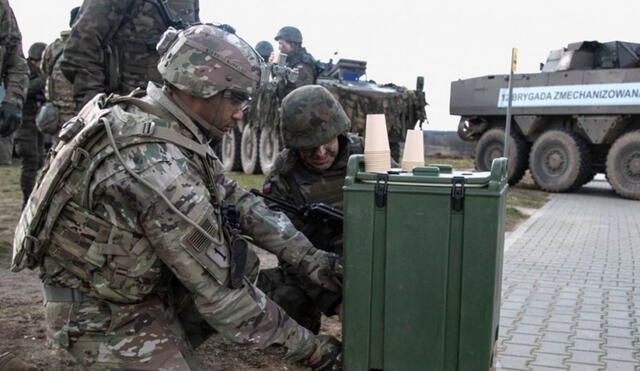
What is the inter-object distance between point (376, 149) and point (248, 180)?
1093 centimetres

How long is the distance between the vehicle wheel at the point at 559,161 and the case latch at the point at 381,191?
12.0m

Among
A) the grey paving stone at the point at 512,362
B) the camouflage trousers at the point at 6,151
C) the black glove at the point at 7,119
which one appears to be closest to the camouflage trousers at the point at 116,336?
the grey paving stone at the point at 512,362

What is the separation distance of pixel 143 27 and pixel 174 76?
2917 millimetres

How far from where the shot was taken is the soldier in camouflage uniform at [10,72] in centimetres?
520

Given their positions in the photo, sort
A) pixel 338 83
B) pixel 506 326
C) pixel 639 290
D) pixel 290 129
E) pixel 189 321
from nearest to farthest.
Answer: pixel 189 321, pixel 290 129, pixel 506 326, pixel 639 290, pixel 338 83

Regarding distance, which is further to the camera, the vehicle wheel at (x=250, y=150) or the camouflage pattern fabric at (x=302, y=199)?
the vehicle wheel at (x=250, y=150)

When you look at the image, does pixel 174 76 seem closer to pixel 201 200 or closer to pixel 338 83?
pixel 201 200

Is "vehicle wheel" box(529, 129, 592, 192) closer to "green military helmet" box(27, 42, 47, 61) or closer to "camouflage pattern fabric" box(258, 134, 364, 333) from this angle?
"green military helmet" box(27, 42, 47, 61)

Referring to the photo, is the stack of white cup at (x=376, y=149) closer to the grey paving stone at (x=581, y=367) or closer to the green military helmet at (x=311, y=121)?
the green military helmet at (x=311, y=121)

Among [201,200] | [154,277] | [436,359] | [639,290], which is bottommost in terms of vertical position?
[639,290]

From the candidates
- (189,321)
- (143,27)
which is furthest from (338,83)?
(189,321)

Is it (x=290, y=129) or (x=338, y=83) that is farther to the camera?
(x=338, y=83)

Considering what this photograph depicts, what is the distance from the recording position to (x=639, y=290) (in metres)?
5.52

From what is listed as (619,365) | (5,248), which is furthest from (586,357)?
(5,248)
